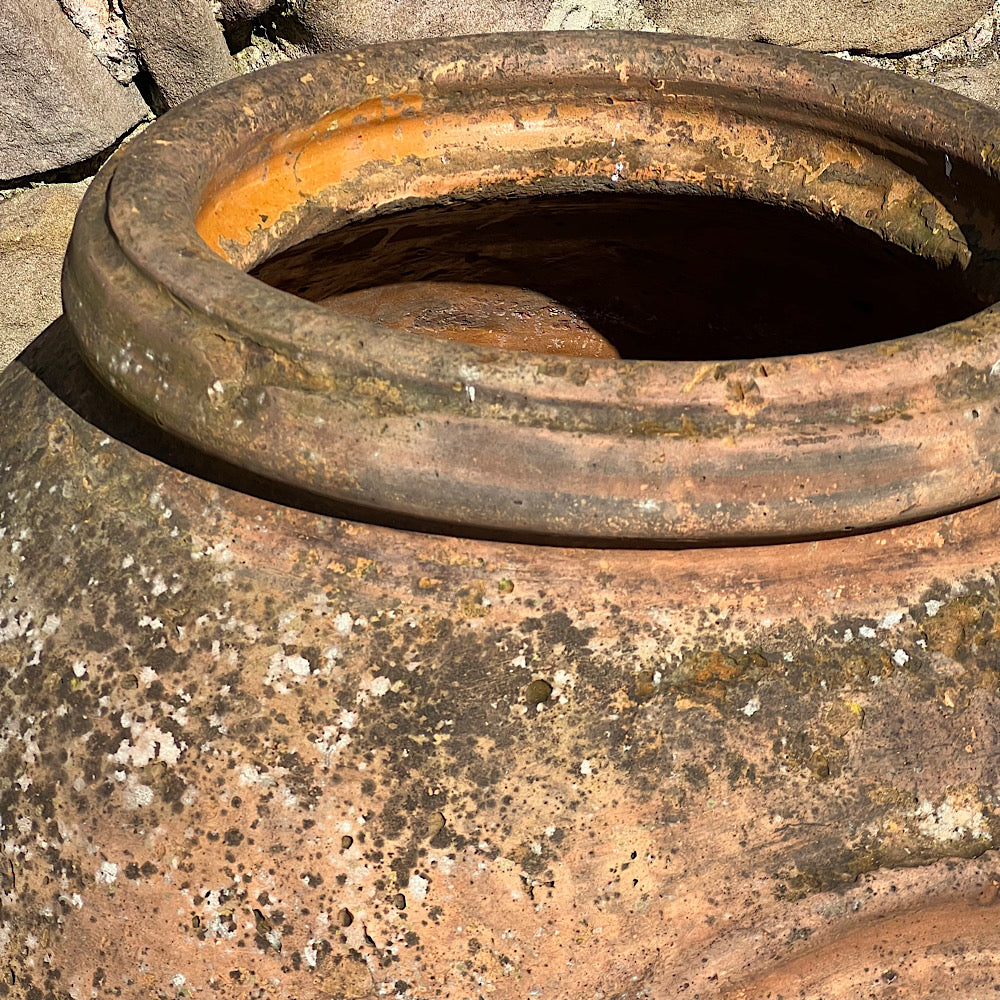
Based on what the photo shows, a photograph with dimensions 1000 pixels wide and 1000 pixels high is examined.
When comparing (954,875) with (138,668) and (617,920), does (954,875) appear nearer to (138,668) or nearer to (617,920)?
(617,920)

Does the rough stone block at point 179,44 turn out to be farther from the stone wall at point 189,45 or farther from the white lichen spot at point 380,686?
the white lichen spot at point 380,686

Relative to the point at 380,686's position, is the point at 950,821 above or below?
below

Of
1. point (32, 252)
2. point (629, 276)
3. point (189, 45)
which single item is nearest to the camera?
point (629, 276)

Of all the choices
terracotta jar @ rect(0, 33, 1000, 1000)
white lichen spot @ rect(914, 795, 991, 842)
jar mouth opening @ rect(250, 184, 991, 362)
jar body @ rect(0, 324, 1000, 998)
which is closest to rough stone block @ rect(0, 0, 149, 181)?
jar mouth opening @ rect(250, 184, 991, 362)

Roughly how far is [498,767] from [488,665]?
7 centimetres

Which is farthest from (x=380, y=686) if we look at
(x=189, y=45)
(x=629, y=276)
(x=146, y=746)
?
(x=189, y=45)

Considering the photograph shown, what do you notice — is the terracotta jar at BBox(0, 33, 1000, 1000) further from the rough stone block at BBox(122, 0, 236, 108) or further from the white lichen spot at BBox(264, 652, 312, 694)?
the rough stone block at BBox(122, 0, 236, 108)

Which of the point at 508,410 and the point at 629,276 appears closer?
the point at 508,410

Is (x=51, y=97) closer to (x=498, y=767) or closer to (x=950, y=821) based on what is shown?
(x=498, y=767)

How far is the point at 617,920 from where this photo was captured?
→ 2.81ft

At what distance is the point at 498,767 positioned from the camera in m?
0.85

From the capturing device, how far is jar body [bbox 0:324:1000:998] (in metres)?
0.86

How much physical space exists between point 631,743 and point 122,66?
1.91 meters

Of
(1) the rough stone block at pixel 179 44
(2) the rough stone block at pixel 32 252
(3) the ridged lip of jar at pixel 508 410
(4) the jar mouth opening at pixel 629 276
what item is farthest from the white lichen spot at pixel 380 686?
(2) the rough stone block at pixel 32 252
